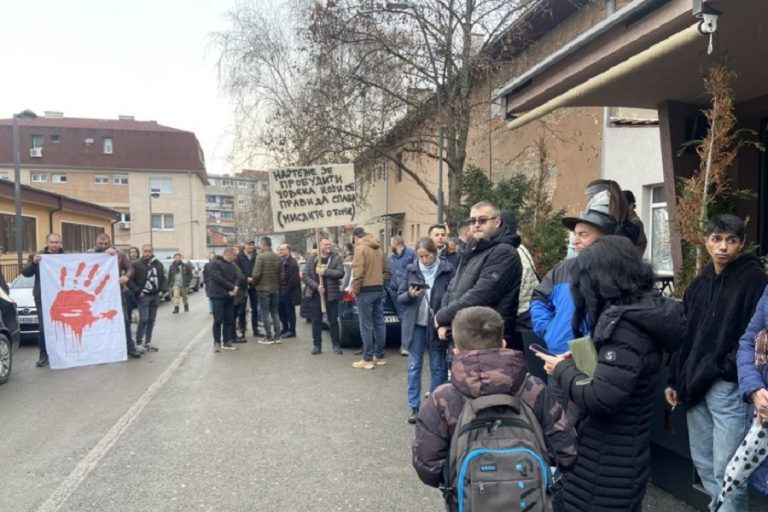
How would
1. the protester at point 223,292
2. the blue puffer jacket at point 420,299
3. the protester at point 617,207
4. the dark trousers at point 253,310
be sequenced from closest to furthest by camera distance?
the protester at point 617,207, the blue puffer jacket at point 420,299, the protester at point 223,292, the dark trousers at point 253,310

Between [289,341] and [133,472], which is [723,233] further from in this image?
[289,341]

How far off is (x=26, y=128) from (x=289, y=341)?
50.9 meters

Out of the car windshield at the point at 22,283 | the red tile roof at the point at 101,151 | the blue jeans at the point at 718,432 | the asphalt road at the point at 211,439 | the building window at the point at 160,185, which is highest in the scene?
the red tile roof at the point at 101,151

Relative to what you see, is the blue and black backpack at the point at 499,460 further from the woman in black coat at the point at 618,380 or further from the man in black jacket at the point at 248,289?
the man in black jacket at the point at 248,289

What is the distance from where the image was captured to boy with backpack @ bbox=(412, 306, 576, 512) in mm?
1928

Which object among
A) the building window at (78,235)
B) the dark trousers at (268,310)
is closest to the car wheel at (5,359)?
the dark trousers at (268,310)

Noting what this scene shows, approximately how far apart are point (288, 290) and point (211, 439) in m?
5.70

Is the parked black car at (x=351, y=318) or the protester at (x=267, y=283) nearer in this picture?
the parked black car at (x=351, y=318)

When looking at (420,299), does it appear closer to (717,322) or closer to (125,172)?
(717,322)

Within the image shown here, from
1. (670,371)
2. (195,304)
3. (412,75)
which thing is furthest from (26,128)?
(670,371)

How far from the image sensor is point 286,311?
1116cm

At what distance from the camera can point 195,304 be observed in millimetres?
20594

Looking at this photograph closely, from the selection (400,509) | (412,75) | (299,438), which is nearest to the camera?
(400,509)

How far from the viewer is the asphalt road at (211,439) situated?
13.0 ft
